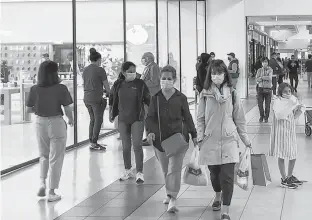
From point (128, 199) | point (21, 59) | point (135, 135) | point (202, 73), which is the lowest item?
point (128, 199)

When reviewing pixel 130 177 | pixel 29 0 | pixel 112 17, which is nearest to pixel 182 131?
pixel 130 177

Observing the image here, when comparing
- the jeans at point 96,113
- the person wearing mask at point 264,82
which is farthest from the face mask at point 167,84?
the person wearing mask at point 264,82

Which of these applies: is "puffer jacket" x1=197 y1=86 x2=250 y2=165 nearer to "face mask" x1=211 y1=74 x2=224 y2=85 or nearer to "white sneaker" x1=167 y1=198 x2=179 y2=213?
"face mask" x1=211 y1=74 x2=224 y2=85

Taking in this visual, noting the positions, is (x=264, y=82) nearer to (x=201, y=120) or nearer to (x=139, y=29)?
(x=139, y=29)

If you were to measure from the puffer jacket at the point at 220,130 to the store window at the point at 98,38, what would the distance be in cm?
617

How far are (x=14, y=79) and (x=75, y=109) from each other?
8.91ft

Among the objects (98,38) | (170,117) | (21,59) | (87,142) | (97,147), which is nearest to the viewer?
(170,117)

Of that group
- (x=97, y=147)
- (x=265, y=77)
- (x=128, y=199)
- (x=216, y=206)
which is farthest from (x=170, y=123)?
(x=265, y=77)

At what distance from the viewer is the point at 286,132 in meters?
7.95

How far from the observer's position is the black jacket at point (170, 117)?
6.73 meters

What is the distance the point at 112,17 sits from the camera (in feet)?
46.6

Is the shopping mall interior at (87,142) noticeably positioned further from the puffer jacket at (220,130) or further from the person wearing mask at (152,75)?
the person wearing mask at (152,75)

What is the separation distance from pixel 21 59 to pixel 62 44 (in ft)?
5.65

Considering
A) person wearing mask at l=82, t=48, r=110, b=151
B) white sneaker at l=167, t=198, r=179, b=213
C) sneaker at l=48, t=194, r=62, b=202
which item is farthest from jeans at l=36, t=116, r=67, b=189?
person wearing mask at l=82, t=48, r=110, b=151
